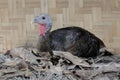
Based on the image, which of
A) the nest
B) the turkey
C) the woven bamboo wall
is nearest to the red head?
the turkey

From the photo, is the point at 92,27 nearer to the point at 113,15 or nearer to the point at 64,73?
the point at 113,15

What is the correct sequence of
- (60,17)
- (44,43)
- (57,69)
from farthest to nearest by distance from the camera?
(60,17)
(44,43)
(57,69)

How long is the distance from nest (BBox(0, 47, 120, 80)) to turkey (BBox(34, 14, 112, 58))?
0.28 meters

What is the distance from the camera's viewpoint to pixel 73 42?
338cm

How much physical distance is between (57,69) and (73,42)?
1.77ft

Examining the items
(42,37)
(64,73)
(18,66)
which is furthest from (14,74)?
(42,37)

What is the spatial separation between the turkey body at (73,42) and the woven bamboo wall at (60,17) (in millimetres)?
352

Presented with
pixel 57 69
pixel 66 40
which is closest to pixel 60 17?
pixel 66 40

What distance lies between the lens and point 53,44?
11.1 feet

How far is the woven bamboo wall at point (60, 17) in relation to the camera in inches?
151

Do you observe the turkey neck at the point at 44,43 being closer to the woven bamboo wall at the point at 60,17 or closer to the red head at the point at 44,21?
the red head at the point at 44,21

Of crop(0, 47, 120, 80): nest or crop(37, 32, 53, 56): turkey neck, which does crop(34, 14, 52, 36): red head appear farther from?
crop(0, 47, 120, 80): nest

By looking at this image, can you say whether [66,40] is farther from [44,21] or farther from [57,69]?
[57,69]

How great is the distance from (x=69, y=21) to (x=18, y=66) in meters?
1.07
